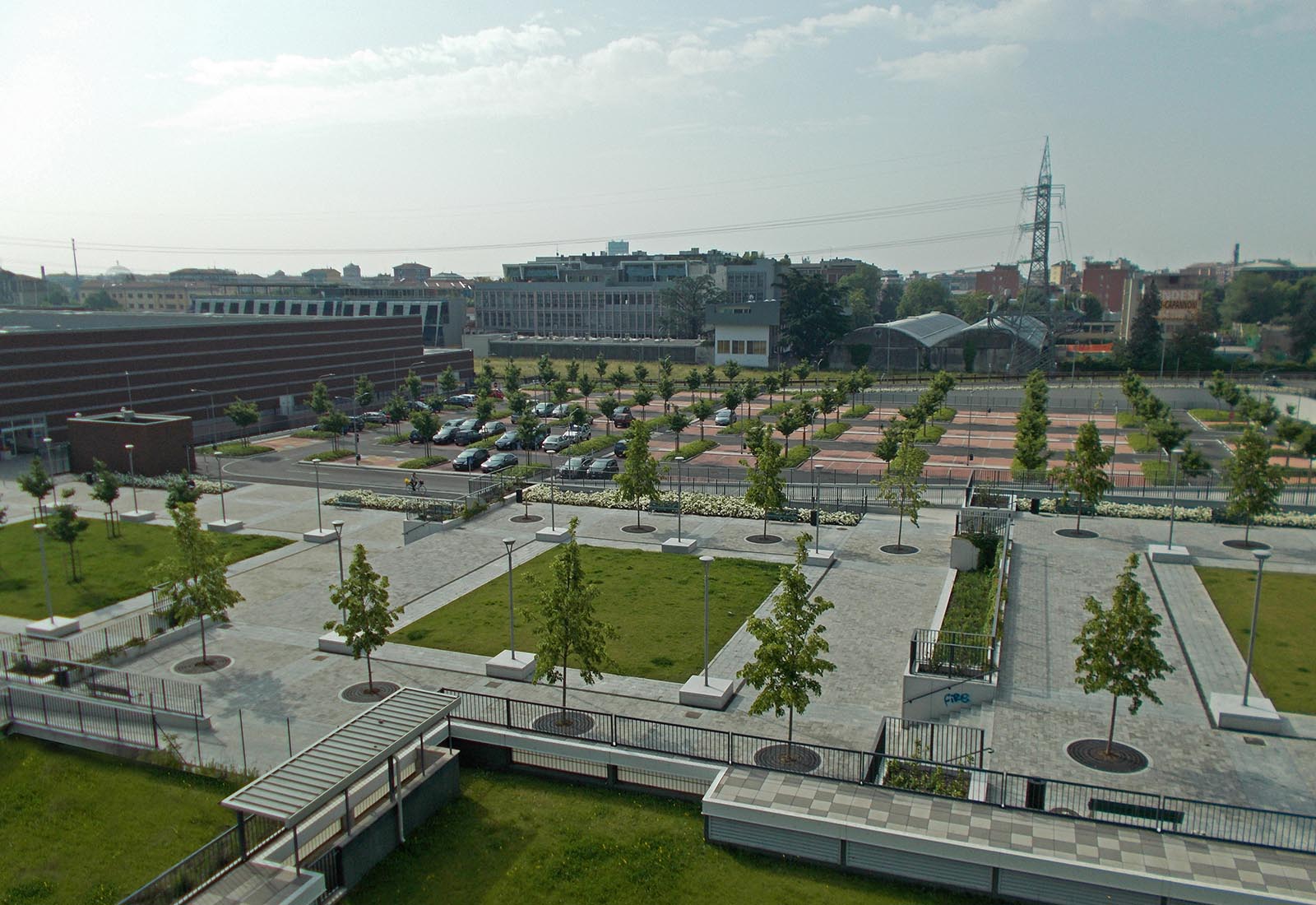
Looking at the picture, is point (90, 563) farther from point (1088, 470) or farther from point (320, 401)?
point (1088, 470)

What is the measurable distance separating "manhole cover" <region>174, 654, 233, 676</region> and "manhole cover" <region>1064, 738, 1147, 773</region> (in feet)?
62.9

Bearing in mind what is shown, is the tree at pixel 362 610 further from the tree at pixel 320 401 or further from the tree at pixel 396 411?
the tree at pixel 320 401

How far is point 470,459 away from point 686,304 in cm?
8383

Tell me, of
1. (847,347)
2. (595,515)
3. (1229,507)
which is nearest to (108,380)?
(595,515)

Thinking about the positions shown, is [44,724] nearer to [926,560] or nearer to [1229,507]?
[926,560]

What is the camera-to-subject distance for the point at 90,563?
30.7 meters

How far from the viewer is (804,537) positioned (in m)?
20.1

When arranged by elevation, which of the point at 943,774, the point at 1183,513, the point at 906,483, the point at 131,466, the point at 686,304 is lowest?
the point at 943,774

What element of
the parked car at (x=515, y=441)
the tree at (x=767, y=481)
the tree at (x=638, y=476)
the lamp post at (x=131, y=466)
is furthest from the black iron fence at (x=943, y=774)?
the parked car at (x=515, y=441)

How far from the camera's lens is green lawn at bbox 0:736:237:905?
44.4 feet

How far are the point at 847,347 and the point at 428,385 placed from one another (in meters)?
49.6

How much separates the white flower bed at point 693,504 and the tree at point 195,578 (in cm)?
1685

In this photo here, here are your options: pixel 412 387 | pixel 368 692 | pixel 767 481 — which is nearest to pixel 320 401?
pixel 412 387

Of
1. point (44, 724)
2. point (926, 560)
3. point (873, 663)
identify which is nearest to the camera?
point (44, 724)
